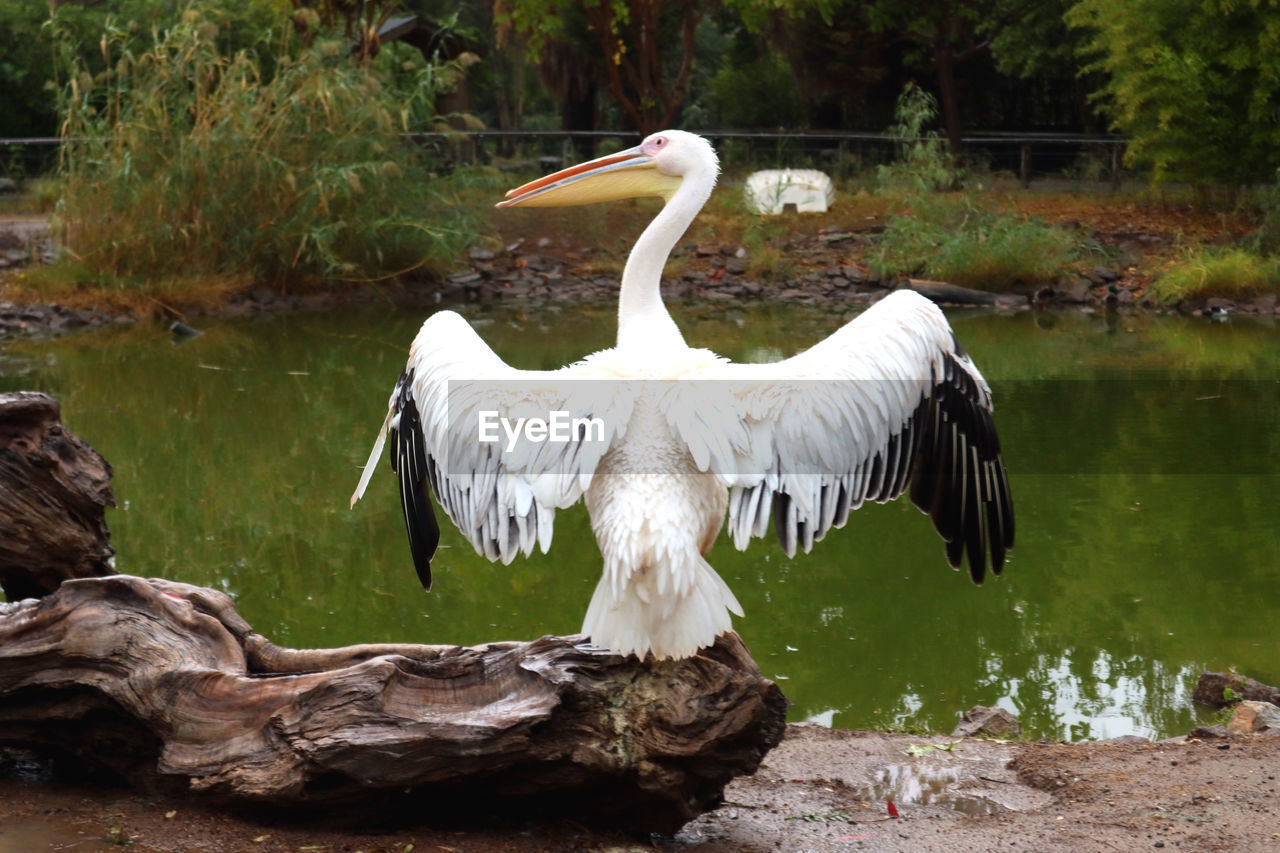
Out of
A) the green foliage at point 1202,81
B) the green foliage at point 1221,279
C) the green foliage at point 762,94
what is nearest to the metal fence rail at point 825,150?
the green foliage at point 1202,81

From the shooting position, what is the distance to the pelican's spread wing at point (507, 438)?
→ 11.3ft

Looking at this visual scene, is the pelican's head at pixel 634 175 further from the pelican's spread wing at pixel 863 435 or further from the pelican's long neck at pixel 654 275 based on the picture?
the pelican's spread wing at pixel 863 435

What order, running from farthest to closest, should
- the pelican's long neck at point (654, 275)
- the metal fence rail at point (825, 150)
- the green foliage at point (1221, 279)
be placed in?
the metal fence rail at point (825, 150) → the green foliage at point (1221, 279) → the pelican's long neck at point (654, 275)

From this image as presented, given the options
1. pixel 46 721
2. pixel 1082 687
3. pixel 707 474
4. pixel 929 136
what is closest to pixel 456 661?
pixel 707 474

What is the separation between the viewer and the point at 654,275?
403 cm

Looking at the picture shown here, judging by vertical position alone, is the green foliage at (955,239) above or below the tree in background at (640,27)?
below

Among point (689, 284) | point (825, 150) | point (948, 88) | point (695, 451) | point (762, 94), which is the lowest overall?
point (689, 284)

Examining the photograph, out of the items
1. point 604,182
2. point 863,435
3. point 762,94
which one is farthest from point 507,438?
point 762,94

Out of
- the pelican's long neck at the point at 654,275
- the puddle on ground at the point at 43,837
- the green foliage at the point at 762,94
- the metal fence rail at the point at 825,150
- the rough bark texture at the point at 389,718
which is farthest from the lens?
the green foliage at the point at 762,94

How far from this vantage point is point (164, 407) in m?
10.1

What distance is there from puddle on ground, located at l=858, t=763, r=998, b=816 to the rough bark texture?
0.72m

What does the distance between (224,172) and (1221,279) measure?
1059cm

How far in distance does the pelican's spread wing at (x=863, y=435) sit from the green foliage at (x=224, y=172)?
10735 mm

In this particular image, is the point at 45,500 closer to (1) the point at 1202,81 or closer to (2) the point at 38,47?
(1) the point at 1202,81
